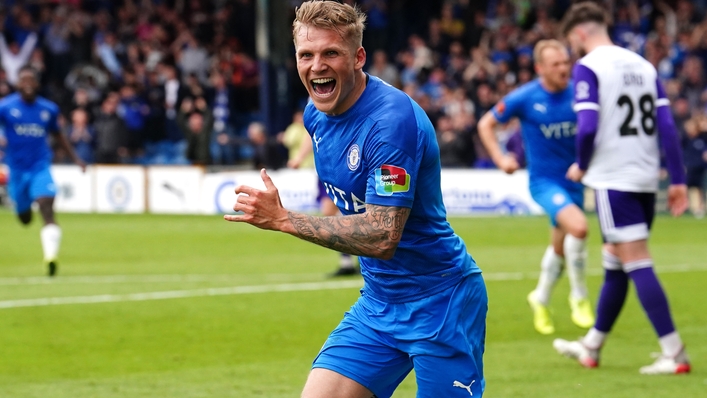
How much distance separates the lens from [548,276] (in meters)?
10.1

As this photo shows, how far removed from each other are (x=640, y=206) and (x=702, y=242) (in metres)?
11.4

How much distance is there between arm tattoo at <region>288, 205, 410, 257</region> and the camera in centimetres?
445

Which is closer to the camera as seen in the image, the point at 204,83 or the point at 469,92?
the point at 469,92

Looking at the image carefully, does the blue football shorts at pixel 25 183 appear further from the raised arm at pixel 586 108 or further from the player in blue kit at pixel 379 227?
the player in blue kit at pixel 379 227

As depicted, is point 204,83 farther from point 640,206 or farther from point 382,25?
point 640,206

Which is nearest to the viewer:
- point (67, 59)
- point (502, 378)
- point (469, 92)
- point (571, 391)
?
point (571, 391)

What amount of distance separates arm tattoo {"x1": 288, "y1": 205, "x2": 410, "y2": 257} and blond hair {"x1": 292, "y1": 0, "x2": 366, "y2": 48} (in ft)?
2.28

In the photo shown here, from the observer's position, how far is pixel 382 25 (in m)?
30.9

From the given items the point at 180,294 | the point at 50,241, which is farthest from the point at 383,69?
the point at 180,294

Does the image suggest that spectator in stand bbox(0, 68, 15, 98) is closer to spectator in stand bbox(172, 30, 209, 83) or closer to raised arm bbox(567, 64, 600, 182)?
spectator in stand bbox(172, 30, 209, 83)

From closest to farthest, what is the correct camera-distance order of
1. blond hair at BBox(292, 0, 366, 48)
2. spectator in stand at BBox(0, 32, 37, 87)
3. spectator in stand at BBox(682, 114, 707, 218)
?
blond hair at BBox(292, 0, 366, 48)
spectator in stand at BBox(682, 114, 707, 218)
spectator in stand at BBox(0, 32, 37, 87)

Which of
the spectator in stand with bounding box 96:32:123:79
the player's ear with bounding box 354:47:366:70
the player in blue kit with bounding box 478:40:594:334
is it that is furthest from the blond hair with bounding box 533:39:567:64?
the spectator in stand with bounding box 96:32:123:79

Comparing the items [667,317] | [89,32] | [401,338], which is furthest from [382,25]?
[401,338]

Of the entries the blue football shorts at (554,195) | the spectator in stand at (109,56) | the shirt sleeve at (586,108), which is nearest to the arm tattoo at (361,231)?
the shirt sleeve at (586,108)
